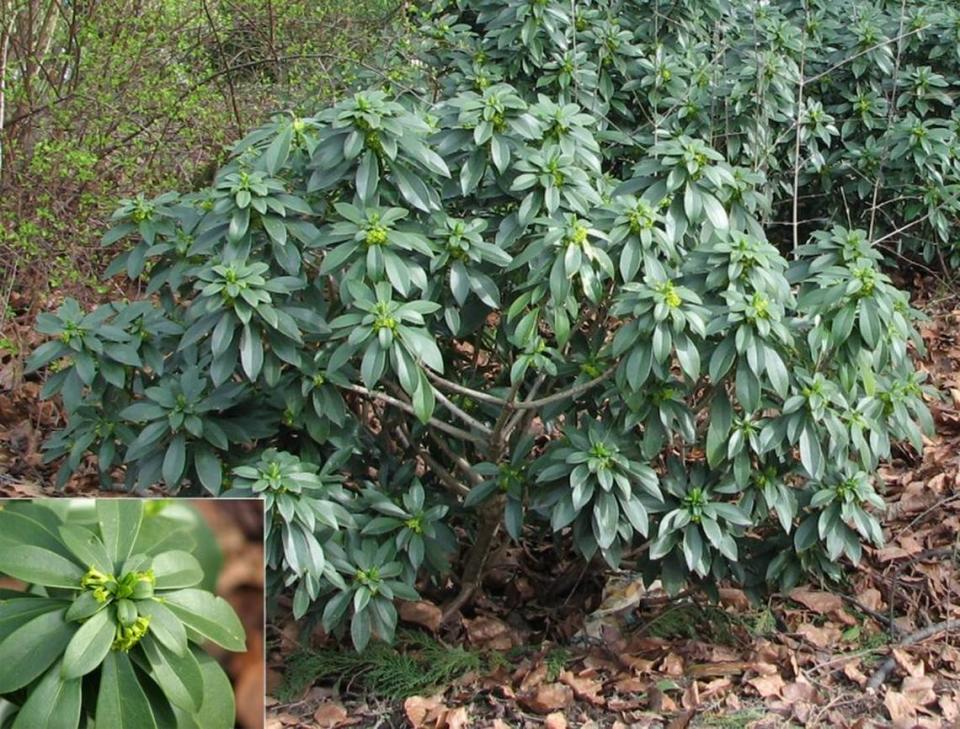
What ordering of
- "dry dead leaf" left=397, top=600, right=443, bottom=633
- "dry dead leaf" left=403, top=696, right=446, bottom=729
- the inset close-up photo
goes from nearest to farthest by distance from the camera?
1. the inset close-up photo
2. "dry dead leaf" left=403, top=696, right=446, bottom=729
3. "dry dead leaf" left=397, top=600, right=443, bottom=633

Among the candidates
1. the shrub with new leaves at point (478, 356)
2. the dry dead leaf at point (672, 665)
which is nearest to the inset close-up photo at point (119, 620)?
the shrub with new leaves at point (478, 356)

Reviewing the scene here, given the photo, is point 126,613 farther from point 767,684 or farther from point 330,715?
point 767,684

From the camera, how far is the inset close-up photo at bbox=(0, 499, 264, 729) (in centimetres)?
196

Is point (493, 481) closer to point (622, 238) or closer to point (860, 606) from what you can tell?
point (622, 238)

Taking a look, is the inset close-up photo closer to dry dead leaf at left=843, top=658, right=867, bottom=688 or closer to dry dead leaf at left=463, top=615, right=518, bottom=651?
dry dead leaf at left=463, top=615, right=518, bottom=651

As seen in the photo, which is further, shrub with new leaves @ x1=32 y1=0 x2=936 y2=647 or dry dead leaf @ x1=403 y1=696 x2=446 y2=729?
dry dead leaf @ x1=403 y1=696 x2=446 y2=729

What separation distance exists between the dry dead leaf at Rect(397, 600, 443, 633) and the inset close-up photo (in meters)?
2.14

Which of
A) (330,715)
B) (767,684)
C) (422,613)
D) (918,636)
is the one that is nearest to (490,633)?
(422,613)

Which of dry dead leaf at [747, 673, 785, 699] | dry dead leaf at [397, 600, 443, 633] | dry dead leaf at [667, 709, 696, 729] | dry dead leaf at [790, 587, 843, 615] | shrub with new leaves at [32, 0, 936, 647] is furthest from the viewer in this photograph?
dry dead leaf at [790, 587, 843, 615]

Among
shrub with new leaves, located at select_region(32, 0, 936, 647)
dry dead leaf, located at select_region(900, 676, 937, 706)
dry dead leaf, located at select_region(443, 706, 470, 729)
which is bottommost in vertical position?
dry dead leaf, located at select_region(900, 676, 937, 706)

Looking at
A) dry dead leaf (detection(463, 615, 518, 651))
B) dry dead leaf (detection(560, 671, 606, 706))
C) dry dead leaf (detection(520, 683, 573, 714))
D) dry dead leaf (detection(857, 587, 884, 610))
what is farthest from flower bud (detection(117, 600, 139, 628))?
dry dead leaf (detection(857, 587, 884, 610))

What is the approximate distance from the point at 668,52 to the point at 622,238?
8.84 ft

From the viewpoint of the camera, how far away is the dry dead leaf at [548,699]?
12.9 ft

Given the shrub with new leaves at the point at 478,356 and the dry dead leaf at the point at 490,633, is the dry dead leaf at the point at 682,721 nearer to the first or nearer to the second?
the shrub with new leaves at the point at 478,356
